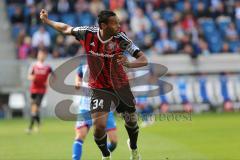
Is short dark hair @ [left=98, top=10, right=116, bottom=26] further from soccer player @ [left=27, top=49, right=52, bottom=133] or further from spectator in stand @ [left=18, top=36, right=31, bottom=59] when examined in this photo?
spectator in stand @ [left=18, top=36, right=31, bottom=59]

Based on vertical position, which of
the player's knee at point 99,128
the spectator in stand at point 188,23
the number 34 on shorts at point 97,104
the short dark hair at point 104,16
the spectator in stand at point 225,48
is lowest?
the player's knee at point 99,128

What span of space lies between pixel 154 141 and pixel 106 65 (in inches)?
248

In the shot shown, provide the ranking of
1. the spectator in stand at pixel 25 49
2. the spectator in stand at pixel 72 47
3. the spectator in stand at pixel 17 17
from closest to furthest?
the spectator in stand at pixel 72 47
the spectator in stand at pixel 25 49
the spectator in stand at pixel 17 17

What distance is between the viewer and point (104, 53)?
1109 centimetres

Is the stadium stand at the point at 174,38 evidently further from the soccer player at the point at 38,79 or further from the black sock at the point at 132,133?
the black sock at the point at 132,133

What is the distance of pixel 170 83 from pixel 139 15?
3.37m

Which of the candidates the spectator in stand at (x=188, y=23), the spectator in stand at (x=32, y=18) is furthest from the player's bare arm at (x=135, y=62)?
the spectator in stand at (x=188, y=23)

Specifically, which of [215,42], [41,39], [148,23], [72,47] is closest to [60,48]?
[72,47]

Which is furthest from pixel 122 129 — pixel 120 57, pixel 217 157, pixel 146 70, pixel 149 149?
pixel 120 57

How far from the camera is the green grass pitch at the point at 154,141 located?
1416 cm

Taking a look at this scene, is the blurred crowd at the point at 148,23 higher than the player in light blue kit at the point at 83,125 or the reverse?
higher

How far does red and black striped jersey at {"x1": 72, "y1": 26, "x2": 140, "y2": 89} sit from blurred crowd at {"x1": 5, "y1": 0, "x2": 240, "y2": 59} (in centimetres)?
1539

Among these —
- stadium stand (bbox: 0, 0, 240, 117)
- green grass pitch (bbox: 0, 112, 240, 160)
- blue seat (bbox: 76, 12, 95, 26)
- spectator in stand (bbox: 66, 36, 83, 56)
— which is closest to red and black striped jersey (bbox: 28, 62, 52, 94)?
green grass pitch (bbox: 0, 112, 240, 160)

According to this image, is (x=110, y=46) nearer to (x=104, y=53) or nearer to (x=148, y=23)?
(x=104, y=53)
